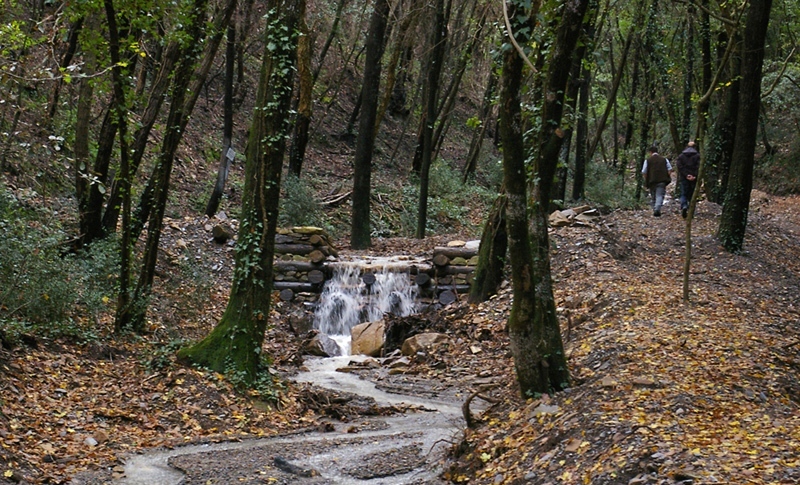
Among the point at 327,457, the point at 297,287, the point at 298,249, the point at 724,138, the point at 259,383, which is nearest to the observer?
the point at 327,457

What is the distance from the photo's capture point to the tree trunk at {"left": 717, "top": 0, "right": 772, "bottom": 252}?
1512cm

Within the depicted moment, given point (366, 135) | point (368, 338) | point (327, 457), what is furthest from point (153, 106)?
point (366, 135)

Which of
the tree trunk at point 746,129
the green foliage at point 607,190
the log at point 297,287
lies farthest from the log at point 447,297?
the green foliage at point 607,190

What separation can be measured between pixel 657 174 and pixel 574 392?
13.4 m

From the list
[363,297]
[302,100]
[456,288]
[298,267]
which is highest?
[302,100]

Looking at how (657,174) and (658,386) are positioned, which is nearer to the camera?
(658,386)

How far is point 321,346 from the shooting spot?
13.5 meters

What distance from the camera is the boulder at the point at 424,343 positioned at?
478 inches

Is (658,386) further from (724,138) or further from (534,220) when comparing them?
(724,138)

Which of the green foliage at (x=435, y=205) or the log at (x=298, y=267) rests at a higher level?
the green foliage at (x=435, y=205)

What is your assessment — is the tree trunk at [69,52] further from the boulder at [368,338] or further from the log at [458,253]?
the log at [458,253]

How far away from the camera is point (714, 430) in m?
5.85

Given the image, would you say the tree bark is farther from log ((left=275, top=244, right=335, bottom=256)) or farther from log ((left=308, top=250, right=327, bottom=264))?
log ((left=308, top=250, right=327, bottom=264))

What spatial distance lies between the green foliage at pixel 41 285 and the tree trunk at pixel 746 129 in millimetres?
11959
